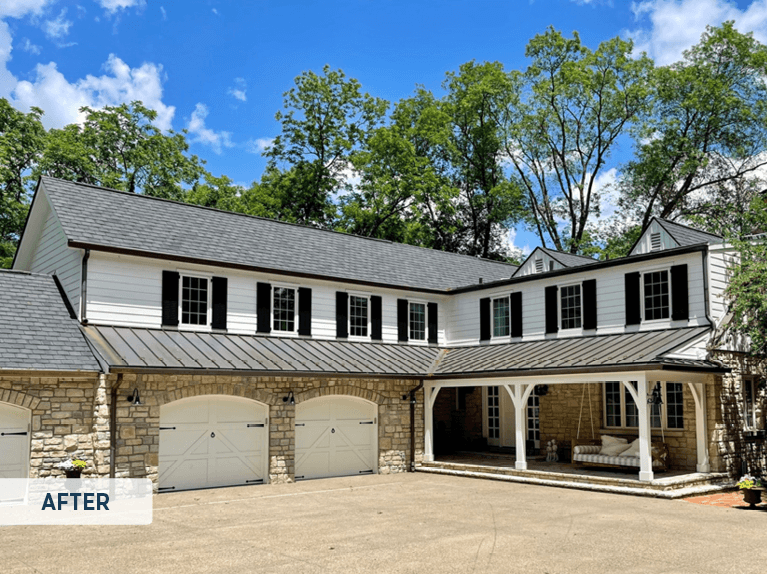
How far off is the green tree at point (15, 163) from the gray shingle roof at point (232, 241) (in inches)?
429

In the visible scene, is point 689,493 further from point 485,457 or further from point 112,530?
point 112,530

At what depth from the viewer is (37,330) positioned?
14086mm

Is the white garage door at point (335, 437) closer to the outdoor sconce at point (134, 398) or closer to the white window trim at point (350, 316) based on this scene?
the white window trim at point (350, 316)

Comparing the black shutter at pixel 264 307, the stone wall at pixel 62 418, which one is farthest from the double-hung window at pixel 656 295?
the stone wall at pixel 62 418

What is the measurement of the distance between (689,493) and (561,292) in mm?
6436

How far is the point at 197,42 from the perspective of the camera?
19516 millimetres

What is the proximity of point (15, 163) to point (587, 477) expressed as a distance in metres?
24.3

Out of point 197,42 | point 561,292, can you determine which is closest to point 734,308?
point 561,292

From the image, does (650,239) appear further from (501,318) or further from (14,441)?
(14,441)

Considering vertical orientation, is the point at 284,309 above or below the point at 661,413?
above

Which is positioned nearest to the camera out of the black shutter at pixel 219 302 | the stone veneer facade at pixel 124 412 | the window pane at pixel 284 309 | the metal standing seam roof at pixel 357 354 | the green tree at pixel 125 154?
the stone veneer facade at pixel 124 412

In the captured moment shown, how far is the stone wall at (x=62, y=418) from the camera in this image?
1294cm

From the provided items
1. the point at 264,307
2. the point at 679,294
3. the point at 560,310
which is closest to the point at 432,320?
the point at 560,310

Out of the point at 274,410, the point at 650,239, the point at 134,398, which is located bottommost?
the point at 274,410
